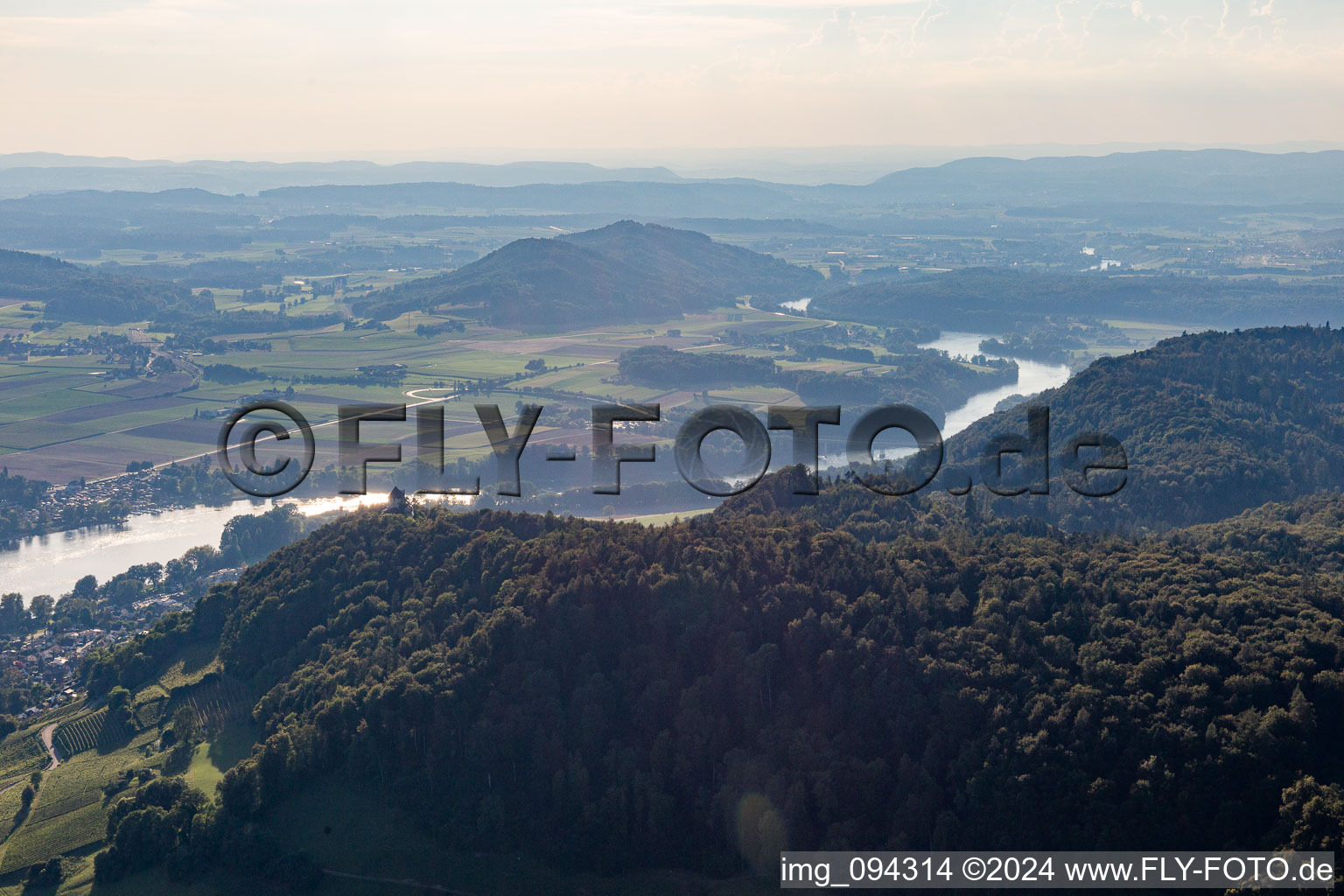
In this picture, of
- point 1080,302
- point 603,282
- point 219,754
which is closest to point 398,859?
point 219,754

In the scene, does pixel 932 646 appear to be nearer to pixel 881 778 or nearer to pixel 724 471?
pixel 881 778

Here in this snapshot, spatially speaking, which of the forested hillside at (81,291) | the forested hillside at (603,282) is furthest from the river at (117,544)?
the forested hillside at (81,291)

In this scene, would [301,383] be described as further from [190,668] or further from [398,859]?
[398,859]

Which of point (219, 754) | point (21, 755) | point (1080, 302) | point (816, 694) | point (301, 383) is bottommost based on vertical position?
point (21, 755)

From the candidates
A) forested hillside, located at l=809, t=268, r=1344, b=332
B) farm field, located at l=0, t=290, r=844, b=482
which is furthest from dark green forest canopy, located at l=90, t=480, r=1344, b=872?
forested hillside, located at l=809, t=268, r=1344, b=332

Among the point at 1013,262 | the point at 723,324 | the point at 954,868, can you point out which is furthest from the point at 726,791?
the point at 1013,262

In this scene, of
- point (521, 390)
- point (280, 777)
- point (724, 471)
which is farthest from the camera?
point (521, 390)
